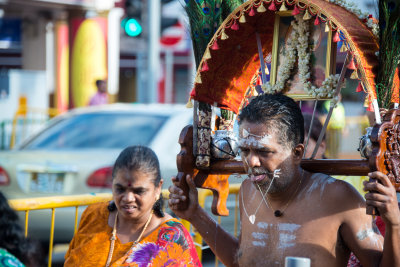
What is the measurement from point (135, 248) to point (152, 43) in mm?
6930

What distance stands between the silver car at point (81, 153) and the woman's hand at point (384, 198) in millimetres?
3697

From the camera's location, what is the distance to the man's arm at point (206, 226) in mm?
3209

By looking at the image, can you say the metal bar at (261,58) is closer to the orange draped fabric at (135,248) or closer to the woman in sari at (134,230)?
the woman in sari at (134,230)

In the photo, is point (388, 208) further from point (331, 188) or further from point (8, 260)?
point (8, 260)

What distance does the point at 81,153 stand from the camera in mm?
6453

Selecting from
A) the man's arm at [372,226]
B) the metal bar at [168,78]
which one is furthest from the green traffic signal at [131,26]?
the metal bar at [168,78]

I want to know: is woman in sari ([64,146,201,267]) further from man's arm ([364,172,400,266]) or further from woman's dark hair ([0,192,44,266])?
man's arm ([364,172,400,266])

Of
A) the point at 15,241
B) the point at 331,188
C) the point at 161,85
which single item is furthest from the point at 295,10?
the point at 161,85

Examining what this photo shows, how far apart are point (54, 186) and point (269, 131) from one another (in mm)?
3933

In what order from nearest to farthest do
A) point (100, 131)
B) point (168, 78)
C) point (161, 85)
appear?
point (100, 131) → point (168, 78) → point (161, 85)

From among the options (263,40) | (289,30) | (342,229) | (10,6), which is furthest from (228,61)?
(10,6)

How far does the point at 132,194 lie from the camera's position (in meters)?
3.60

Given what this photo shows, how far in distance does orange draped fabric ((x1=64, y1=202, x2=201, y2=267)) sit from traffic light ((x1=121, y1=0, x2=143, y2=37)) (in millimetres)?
6434

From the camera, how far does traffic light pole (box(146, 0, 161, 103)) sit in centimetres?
998
